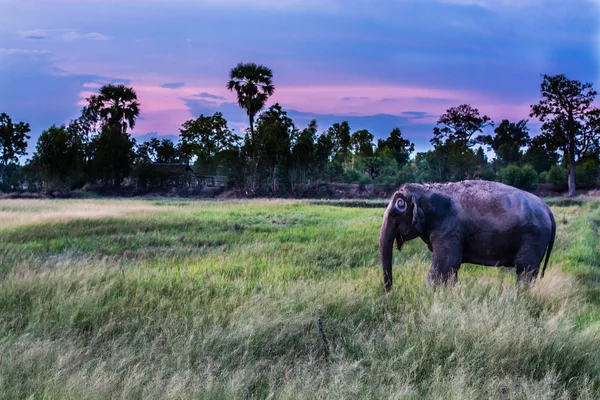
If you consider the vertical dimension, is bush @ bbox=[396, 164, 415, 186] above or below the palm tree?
below

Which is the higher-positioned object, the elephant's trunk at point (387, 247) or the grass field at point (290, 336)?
the elephant's trunk at point (387, 247)

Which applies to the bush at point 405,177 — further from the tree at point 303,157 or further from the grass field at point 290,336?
the grass field at point 290,336

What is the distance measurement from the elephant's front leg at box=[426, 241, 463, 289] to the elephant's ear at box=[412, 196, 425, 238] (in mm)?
283

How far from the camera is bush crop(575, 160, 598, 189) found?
151ft

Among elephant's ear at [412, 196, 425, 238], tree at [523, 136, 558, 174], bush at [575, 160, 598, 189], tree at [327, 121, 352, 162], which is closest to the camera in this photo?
elephant's ear at [412, 196, 425, 238]

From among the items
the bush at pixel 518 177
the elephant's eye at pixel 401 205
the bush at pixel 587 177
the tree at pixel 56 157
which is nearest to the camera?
the elephant's eye at pixel 401 205

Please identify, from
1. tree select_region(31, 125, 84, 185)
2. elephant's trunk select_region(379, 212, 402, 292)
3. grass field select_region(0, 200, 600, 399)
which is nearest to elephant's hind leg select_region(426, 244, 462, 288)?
grass field select_region(0, 200, 600, 399)

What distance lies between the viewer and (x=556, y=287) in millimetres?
6066

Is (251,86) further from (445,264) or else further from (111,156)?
(445,264)

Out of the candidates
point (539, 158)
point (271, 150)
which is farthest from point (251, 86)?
point (539, 158)

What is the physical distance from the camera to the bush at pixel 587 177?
45.9 m

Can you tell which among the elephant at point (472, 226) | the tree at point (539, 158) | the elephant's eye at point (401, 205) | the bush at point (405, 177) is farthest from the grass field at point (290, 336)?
the tree at point (539, 158)

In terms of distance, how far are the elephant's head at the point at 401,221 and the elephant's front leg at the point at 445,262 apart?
1.04ft

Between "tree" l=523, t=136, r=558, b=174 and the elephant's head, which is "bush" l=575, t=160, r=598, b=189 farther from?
the elephant's head
